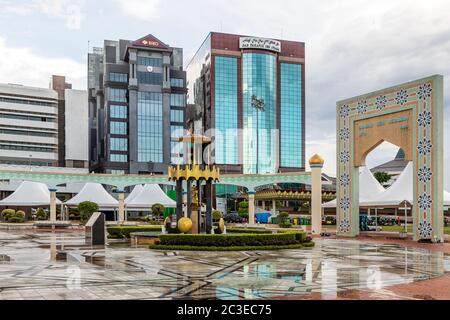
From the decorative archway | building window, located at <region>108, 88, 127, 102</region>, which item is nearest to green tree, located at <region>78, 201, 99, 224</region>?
the decorative archway

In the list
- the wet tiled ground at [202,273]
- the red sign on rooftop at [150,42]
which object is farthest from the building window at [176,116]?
the wet tiled ground at [202,273]

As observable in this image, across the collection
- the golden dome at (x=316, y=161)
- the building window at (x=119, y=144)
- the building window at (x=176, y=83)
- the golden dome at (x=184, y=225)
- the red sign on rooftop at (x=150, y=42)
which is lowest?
the golden dome at (x=184, y=225)

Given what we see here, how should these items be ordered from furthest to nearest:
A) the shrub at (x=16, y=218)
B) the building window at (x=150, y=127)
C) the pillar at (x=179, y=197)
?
the building window at (x=150, y=127), the shrub at (x=16, y=218), the pillar at (x=179, y=197)

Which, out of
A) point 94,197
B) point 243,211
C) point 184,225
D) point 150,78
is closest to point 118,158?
point 150,78

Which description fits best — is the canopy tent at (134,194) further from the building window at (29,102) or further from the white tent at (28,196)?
the building window at (29,102)

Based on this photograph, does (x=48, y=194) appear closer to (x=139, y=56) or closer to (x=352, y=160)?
(x=352, y=160)

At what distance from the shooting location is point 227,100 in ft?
380

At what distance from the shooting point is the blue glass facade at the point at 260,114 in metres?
115

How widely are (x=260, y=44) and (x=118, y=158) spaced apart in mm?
45006

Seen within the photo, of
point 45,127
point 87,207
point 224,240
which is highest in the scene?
point 45,127

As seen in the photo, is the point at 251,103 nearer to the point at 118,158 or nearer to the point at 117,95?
the point at 117,95

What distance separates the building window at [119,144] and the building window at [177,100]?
11543 millimetres

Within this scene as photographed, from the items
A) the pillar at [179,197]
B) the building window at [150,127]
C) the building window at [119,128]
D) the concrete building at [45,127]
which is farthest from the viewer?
the building window at [150,127]

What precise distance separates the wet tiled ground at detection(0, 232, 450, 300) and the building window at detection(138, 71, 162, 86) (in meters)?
75.3
